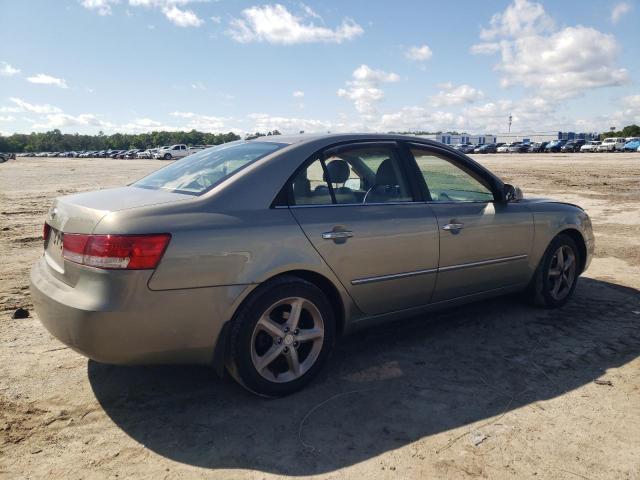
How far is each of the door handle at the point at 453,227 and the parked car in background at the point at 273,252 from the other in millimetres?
11

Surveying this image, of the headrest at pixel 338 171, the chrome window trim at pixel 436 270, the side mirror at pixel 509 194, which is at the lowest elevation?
the chrome window trim at pixel 436 270

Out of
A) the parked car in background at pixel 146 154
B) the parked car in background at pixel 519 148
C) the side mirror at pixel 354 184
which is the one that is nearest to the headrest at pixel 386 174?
the side mirror at pixel 354 184

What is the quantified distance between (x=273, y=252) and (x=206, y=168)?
0.97 metres

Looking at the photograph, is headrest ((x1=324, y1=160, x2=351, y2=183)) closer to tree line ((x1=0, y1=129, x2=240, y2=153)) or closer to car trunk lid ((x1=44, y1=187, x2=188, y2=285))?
car trunk lid ((x1=44, y1=187, x2=188, y2=285))

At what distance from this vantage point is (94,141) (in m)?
179

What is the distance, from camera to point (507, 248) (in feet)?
14.6

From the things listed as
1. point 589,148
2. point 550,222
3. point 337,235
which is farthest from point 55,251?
point 589,148

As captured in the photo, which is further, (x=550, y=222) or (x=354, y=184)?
(x=550, y=222)

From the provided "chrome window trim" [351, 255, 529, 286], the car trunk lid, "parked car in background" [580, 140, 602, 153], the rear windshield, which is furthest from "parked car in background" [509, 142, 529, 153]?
the car trunk lid

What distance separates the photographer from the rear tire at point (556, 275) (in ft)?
15.9

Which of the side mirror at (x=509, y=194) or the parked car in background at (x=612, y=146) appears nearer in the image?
the side mirror at (x=509, y=194)

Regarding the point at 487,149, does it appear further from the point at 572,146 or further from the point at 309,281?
the point at 309,281

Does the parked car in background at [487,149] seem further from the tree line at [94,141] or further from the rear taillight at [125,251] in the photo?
the tree line at [94,141]

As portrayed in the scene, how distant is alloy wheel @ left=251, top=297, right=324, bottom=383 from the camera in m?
3.17
